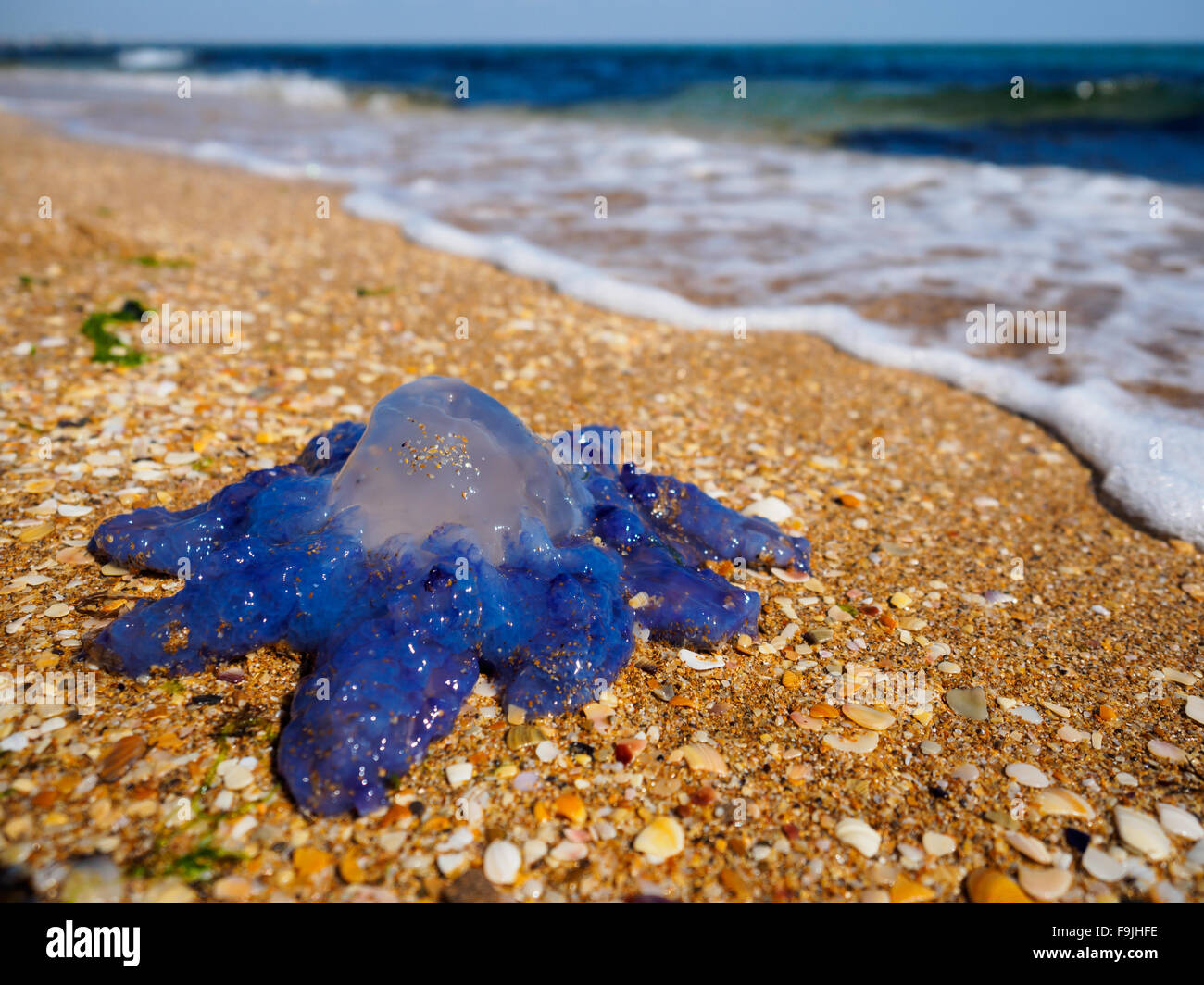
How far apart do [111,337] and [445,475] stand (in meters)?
3.22

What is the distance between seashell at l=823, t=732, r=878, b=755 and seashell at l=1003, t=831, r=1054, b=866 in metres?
0.41

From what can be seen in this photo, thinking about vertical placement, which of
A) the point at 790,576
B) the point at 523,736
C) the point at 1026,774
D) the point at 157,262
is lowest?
the point at 1026,774

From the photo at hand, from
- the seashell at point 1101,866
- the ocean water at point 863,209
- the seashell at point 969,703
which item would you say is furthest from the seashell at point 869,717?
the ocean water at point 863,209

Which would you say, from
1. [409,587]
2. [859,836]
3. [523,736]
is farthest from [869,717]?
[409,587]

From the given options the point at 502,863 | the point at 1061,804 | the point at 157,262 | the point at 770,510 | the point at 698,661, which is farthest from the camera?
the point at 157,262

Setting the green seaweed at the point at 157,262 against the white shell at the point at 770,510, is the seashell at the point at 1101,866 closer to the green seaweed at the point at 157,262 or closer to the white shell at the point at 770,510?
the white shell at the point at 770,510

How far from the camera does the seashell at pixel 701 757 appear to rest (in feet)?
7.55

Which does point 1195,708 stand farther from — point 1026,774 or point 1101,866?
point 1101,866

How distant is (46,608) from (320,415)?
1.77 meters

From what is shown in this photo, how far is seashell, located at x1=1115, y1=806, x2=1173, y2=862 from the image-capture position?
6.95ft

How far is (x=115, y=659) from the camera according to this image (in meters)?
2.42

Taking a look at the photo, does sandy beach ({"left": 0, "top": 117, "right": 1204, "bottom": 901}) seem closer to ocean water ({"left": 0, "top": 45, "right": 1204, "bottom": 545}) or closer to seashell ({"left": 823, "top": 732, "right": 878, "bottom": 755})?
seashell ({"left": 823, "top": 732, "right": 878, "bottom": 755})

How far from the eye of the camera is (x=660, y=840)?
6.84ft
